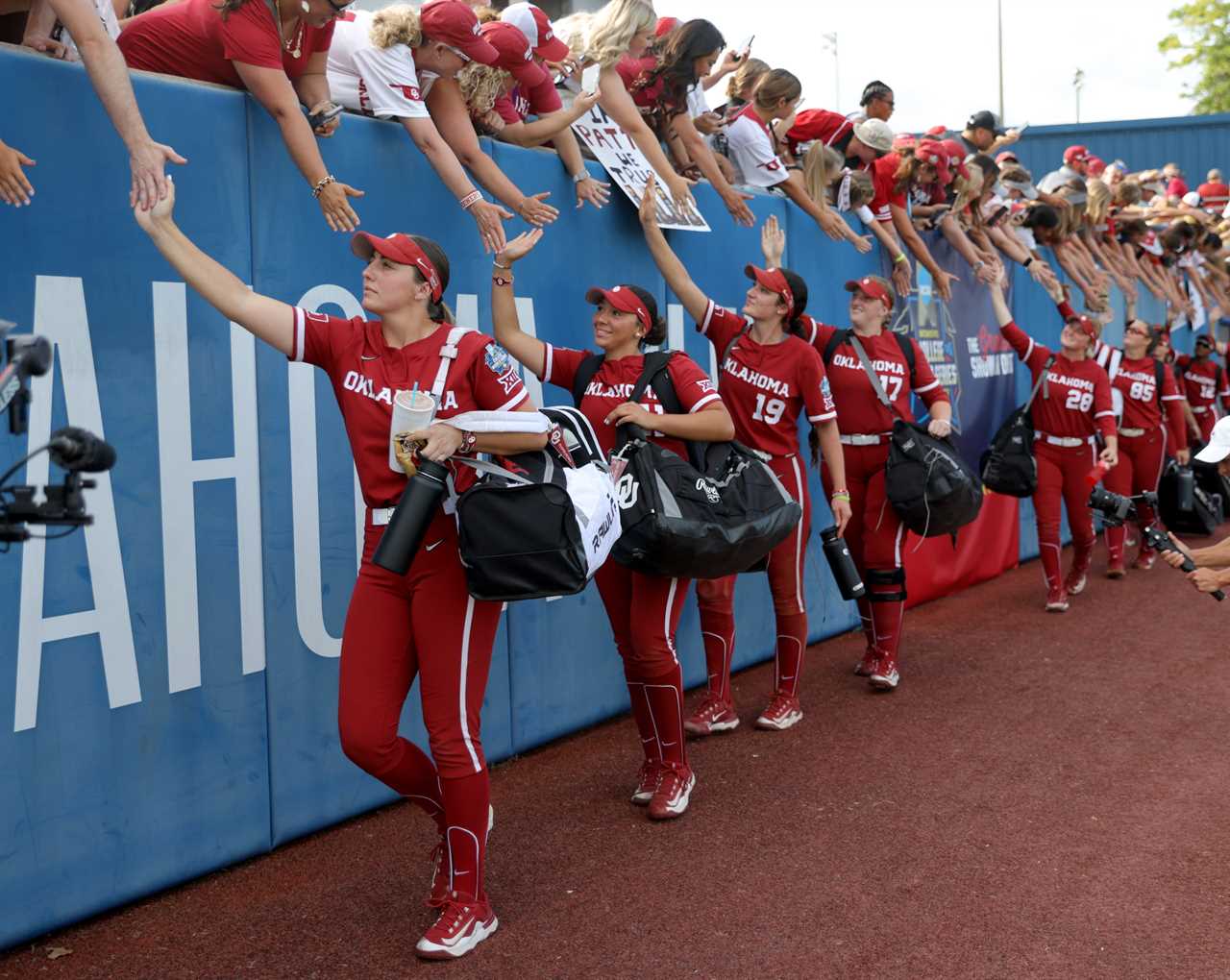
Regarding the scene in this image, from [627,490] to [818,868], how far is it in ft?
4.93

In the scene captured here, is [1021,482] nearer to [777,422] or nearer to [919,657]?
[919,657]

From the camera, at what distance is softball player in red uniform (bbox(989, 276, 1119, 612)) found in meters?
9.81

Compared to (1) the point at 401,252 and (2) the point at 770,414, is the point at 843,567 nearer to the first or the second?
(2) the point at 770,414

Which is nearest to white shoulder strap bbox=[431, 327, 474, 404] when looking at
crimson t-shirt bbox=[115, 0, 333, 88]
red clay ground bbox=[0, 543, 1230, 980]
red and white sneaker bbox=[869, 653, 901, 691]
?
crimson t-shirt bbox=[115, 0, 333, 88]

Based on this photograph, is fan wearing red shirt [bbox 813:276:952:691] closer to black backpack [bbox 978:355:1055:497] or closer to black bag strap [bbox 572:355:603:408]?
black bag strap [bbox 572:355:603:408]

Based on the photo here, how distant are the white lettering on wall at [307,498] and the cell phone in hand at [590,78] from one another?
2.08 m

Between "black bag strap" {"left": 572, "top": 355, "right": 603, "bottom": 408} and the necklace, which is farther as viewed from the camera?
"black bag strap" {"left": 572, "top": 355, "right": 603, "bottom": 408}

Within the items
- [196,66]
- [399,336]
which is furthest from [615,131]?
[399,336]

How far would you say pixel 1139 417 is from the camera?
37.4 feet

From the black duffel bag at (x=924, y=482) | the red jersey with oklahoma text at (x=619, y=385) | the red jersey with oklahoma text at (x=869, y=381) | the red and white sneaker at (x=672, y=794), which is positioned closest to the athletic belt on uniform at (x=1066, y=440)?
the red jersey with oklahoma text at (x=869, y=381)

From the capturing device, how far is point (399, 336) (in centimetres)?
400

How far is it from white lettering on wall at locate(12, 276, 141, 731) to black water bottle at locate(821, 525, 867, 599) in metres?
3.38

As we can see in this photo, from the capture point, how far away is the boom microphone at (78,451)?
2334mm

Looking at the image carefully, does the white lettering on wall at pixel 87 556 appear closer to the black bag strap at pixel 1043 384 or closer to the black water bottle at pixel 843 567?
the black water bottle at pixel 843 567
